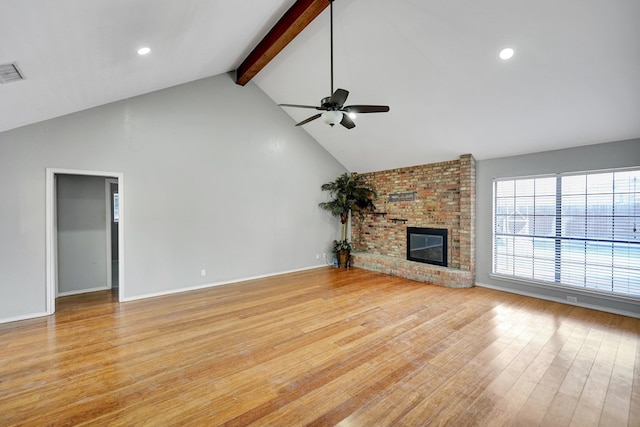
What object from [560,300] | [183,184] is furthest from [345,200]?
[560,300]

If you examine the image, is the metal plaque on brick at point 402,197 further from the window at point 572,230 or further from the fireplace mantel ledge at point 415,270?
the window at point 572,230

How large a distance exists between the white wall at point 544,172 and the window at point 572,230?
12cm

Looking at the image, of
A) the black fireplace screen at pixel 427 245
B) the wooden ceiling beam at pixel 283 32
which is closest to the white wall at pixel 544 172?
the black fireplace screen at pixel 427 245

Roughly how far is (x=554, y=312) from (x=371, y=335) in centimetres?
299

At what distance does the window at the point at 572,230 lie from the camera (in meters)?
3.84

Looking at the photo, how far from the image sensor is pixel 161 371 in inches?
97.8

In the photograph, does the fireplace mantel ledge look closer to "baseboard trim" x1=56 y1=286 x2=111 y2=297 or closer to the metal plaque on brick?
the metal plaque on brick

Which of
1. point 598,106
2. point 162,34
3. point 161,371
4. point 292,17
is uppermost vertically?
point 292,17

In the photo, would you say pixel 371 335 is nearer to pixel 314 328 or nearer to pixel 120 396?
pixel 314 328

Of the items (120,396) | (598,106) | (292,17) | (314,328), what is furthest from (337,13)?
(120,396)

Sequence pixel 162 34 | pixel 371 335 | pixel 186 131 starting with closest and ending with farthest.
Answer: pixel 162 34, pixel 371 335, pixel 186 131

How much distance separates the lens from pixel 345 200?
7.00m

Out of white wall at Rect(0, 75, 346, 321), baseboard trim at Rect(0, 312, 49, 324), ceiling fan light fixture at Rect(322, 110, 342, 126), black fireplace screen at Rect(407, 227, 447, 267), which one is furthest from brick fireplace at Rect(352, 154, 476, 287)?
baseboard trim at Rect(0, 312, 49, 324)

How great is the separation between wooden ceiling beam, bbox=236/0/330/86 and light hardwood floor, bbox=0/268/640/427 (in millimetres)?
4031
